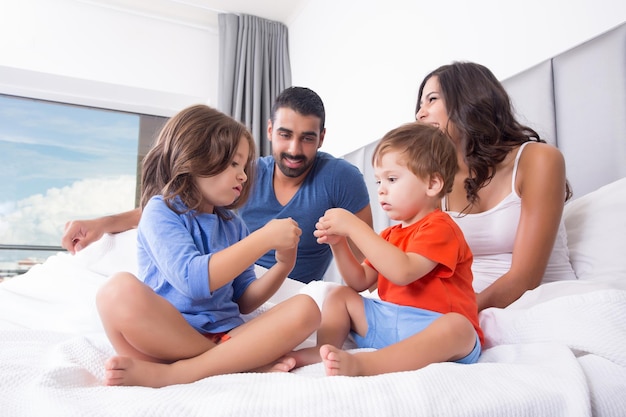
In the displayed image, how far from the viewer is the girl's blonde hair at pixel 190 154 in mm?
1142

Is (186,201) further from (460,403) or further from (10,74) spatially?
(10,74)

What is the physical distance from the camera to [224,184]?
1159 millimetres

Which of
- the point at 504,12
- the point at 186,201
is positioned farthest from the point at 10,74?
the point at 504,12

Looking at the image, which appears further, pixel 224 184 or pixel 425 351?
pixel 224 184

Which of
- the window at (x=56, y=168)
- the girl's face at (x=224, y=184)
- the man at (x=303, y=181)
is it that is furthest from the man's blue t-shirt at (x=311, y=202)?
the window at (x=56, y=168)

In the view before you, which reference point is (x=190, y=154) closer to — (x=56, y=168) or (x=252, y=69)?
(x=252, y=69)

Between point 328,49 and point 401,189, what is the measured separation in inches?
96.3

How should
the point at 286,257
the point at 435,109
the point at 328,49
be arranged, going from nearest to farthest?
the point at 286,257 → the point at 435,109 → the point at 328,49

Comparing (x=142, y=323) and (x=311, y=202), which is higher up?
(x=311, y=202)

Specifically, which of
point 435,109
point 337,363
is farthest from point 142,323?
point 435,109

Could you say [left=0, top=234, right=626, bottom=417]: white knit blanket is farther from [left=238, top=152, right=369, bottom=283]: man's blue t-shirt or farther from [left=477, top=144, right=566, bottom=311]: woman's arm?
[left=238, top=152, right=369, bottom=283]: man's blue t-shirt

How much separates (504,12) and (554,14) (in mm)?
241

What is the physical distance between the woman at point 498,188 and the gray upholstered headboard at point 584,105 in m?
0.09

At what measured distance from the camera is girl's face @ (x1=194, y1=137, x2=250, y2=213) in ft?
3.81
